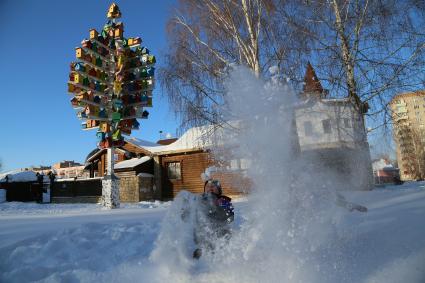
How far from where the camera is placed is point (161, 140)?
40.8 metres

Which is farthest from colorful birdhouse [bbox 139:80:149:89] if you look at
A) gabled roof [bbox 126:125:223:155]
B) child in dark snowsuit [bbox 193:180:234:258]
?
child in dark snowsuit [bbox 193:180:234:258]

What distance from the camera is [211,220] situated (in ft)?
15.2

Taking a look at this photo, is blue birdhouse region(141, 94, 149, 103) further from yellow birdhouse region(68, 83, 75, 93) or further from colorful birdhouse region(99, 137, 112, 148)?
yellow birdhouse region(68, 83, 75, 93)

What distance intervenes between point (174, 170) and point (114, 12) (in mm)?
10308

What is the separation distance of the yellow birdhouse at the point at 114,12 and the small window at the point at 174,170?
9.82 m

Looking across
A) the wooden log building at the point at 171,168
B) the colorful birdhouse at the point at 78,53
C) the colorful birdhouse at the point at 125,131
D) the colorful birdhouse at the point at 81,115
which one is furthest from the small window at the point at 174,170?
the colorful birdhouse at the point at 78,53

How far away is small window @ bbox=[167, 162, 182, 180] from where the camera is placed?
2005 centimetres

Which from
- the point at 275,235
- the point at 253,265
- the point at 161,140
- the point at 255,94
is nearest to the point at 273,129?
the point at 255,94

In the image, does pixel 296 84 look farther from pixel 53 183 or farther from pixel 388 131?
pixel 53 183

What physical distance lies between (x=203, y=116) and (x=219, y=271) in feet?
24.5

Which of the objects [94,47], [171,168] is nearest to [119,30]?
[94,47]

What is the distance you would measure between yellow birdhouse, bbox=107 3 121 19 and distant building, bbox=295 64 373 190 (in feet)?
26.2

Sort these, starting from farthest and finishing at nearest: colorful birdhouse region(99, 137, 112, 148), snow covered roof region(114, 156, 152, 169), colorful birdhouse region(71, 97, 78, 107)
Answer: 1. snow covered roof region(114, 156, 152, 169)
2. colorful birdhouse region(99, 137, 112, 148)
3. colorful birdhouse region(71, 97, 78, 107)

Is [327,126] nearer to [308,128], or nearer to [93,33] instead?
[308,128]
